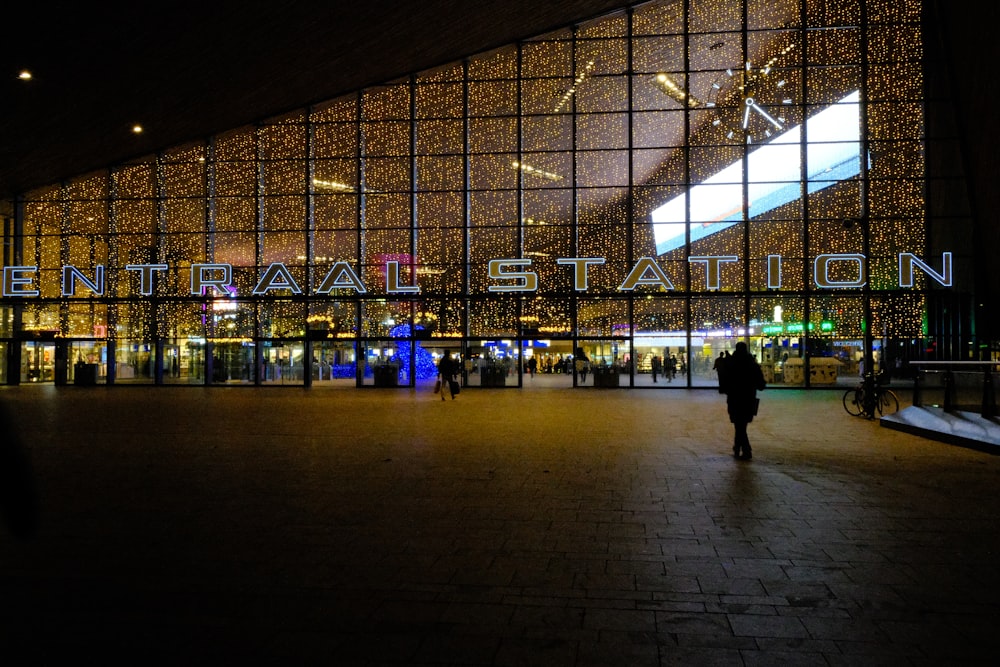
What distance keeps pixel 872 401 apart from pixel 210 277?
25442 millimetres

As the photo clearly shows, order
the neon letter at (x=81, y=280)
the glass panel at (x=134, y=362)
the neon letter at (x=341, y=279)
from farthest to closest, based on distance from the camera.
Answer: the glass panel at (x=134, y=362) → the neon letter at (x=81, y=280) → the neon letter at (x=341, y=279)

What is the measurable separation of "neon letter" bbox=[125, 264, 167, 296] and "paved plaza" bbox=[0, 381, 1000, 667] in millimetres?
21564

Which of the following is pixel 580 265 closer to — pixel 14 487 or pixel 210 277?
pixel 210 277

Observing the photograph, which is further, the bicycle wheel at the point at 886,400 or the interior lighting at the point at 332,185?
the interior lighting at the point at 332,185

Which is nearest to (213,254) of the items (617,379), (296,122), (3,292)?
(296,122)

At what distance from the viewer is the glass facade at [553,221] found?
28344mm

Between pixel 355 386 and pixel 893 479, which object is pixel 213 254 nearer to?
pixel 355 386

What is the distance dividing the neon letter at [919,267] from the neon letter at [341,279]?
20587mm

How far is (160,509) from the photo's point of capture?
7.41 metres

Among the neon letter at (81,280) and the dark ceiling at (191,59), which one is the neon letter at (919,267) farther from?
the neon letter at (81,280)

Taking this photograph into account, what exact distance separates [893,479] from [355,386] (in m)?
25.2

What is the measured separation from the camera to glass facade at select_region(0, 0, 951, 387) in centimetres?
2834

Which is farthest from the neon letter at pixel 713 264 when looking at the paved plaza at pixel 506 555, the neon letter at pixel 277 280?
the paved plaza at pixel 506 555

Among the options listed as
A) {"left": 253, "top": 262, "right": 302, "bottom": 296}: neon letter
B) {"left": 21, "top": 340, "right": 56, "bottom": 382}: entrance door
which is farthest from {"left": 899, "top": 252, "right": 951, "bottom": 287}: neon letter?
{"left": 21, "top": 340, "right": 56, "bottom": 382}: entrance door
